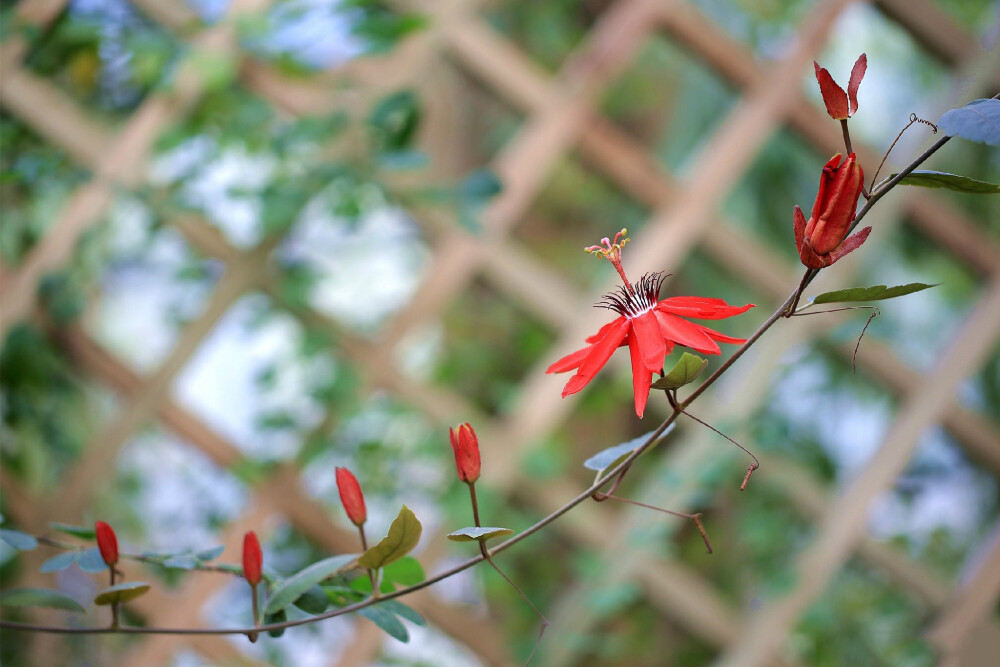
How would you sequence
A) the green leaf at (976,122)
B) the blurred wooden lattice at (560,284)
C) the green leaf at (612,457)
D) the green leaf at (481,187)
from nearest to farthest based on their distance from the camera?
the green leaf at (976,122), the green leaf at (612,457), the green leaf at (481,187), the blurred wooden lattice at (560,284)

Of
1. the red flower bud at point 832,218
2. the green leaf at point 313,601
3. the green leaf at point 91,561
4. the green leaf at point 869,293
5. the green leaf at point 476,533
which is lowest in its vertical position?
the green leaf at point 91,561

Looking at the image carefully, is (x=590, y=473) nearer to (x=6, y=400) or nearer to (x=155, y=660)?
(x=155, y=660)

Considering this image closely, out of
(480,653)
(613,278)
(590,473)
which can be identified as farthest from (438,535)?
(613,278)

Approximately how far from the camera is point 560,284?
44.3 inches

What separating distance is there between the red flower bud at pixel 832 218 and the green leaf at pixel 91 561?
0.35m

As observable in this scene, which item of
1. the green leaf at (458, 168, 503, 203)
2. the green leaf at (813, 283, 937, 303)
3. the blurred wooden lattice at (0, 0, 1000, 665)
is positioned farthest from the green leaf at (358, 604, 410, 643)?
the blurred wooden lattice at (0, 0, 1000, 665)

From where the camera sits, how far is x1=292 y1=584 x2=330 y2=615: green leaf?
0.40 metres

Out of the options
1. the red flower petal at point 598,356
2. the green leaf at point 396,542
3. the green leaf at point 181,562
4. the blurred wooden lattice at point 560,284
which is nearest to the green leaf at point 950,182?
the red flower petal at point 598,356

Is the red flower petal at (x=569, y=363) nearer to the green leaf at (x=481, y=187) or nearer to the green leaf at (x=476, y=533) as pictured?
the green leaf at (x=476, y=533)

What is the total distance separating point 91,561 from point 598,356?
0.90 ft

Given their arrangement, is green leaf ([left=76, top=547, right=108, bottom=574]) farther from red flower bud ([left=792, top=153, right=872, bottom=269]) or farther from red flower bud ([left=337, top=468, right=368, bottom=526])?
red flower bud ([left=792, top=153, right=872, bottom=269])

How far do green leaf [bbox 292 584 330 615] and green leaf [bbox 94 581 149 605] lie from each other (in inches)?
2.9

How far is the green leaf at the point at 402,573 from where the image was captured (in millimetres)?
438

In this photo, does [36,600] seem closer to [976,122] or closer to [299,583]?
[299,583]
